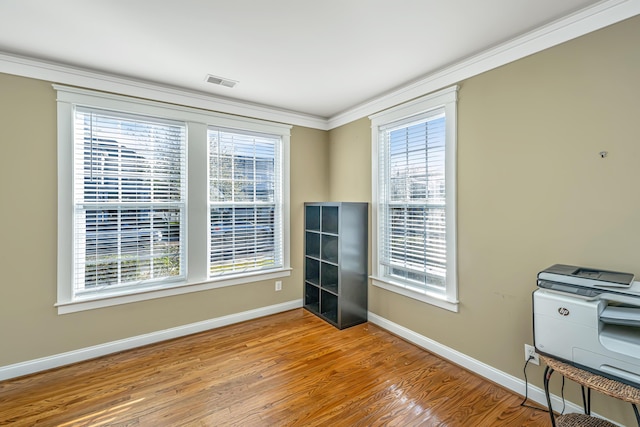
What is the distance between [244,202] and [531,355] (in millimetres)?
3105

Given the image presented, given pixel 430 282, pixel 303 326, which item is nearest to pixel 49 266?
pixel 303 326

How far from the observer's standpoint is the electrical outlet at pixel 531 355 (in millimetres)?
2038

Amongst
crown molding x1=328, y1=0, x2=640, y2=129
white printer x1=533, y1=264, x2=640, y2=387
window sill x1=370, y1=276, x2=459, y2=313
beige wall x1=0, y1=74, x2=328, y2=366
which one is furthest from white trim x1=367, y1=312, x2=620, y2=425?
beige wall x1=0, y1=74, x2=328, y2=366

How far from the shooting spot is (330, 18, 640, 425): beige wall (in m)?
1.69

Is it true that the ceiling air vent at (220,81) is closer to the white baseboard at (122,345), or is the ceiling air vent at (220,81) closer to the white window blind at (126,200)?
the white window blind at (126,200)

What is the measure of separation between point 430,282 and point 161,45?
10.2 ft

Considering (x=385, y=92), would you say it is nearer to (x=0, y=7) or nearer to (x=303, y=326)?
(x=303, y=326)

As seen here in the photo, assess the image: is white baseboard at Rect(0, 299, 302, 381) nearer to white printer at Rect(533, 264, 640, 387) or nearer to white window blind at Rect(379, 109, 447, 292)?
white window blind at Rect(379, 109, 447, 292)

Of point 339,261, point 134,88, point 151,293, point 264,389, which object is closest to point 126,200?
point 151,293

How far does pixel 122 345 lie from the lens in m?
2.76

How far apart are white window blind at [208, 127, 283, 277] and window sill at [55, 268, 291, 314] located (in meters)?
0.10

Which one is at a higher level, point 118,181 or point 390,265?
point 118,181

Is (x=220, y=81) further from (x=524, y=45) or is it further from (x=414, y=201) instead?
(x=524, y=45)

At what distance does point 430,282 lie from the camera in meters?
2.82
